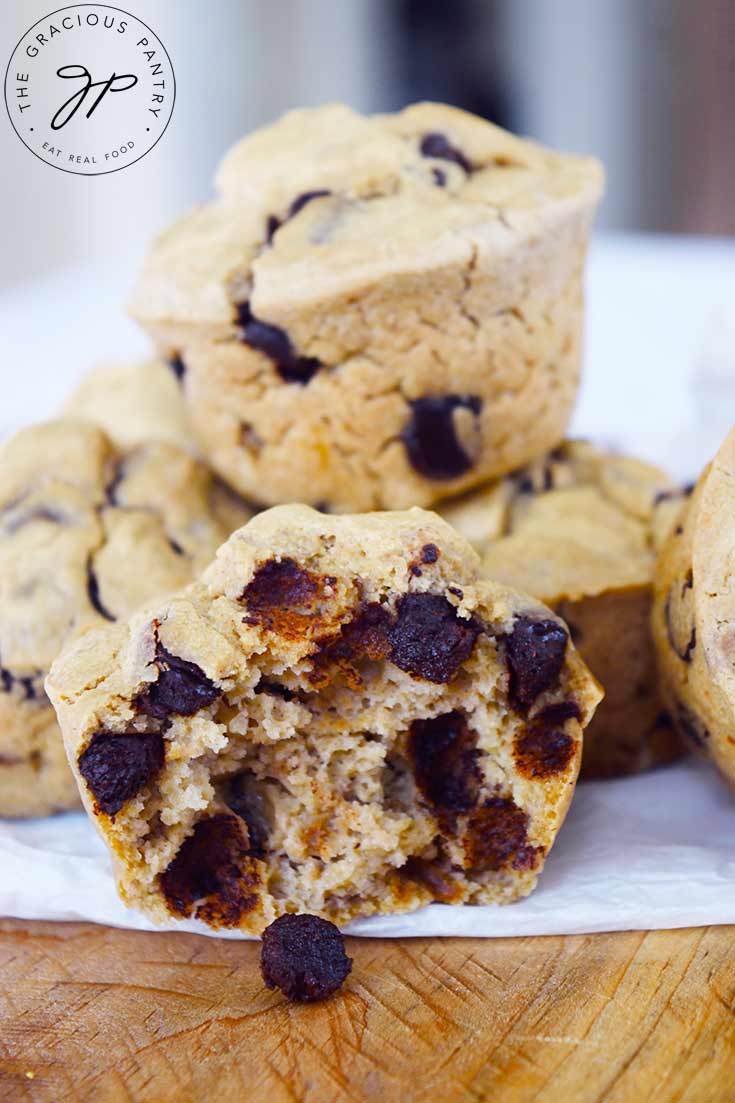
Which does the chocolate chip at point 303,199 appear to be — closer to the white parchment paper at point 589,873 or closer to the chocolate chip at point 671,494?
the chocolate chip at point 671,494

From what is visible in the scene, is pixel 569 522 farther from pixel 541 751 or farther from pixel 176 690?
pixel 176 690

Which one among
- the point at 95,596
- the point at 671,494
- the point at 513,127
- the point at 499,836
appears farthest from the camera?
the point at 513,127

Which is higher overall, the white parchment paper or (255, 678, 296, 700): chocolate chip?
(255, 678, 296, 700): chocolate chip

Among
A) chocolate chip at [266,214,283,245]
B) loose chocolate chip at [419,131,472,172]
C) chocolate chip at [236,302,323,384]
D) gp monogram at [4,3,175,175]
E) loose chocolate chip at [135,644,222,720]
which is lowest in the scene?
loose chocolate chip at [135,644,222,720]

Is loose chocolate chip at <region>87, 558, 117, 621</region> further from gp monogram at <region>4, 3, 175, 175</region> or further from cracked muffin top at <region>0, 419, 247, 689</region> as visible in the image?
gp monogram at <region>4, 3, 175, 175</region>

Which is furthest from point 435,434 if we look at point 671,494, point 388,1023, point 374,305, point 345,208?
point 388,1023

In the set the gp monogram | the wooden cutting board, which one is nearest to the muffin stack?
the wooden cutting board

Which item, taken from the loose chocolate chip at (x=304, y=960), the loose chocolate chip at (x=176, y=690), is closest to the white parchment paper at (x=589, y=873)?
the loose chocolate chip at (x=304, y=960)
